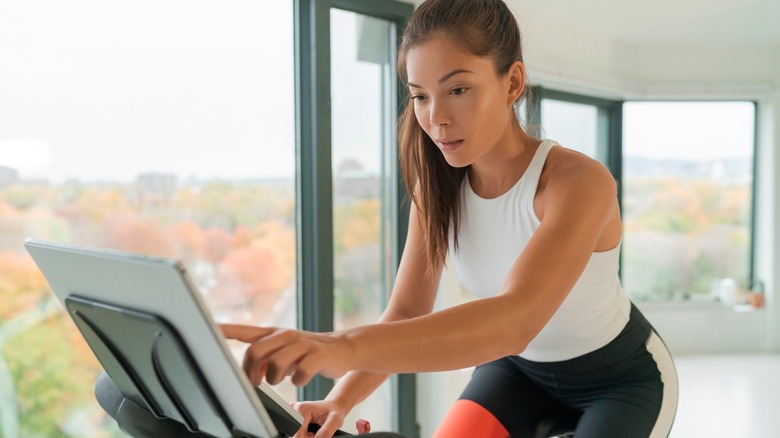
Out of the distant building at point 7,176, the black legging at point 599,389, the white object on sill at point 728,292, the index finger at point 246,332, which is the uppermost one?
the distant building at point 7,176

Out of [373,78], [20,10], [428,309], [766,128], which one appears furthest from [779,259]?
[20,10]

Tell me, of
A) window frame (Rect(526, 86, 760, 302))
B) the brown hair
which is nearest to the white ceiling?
window frame (Rect(526, 86, 760, 302))

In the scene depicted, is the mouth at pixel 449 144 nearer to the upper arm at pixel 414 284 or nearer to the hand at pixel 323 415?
the upper arm at pixel 414 284

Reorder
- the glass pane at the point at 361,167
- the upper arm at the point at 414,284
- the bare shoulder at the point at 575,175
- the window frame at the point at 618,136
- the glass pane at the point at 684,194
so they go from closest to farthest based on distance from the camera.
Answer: the bare shoulder at the point at 575,175
the upper arm at the point at 414,284
the glass pane at the point at 361,167
the window frame at the point at 618,136
the glass pane at the point at 684,194

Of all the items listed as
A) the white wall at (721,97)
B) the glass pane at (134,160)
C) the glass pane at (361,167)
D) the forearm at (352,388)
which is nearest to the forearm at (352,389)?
the forearm at (352,388)

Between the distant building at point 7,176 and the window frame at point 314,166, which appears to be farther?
the window frame at point 314,166

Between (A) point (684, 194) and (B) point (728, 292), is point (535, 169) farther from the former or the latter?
(B) point (728, 292)

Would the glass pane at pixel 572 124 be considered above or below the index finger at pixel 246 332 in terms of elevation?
above

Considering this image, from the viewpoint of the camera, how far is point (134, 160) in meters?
2.37

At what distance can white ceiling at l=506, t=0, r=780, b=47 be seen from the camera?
4.58m

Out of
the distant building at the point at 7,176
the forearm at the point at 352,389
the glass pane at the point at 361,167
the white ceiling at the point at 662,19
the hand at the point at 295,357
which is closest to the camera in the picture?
the hand at the point at 295,357

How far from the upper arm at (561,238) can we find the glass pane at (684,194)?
5.17 meters

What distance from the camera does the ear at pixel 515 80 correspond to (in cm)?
146

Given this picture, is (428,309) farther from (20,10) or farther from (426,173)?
(20,10)
